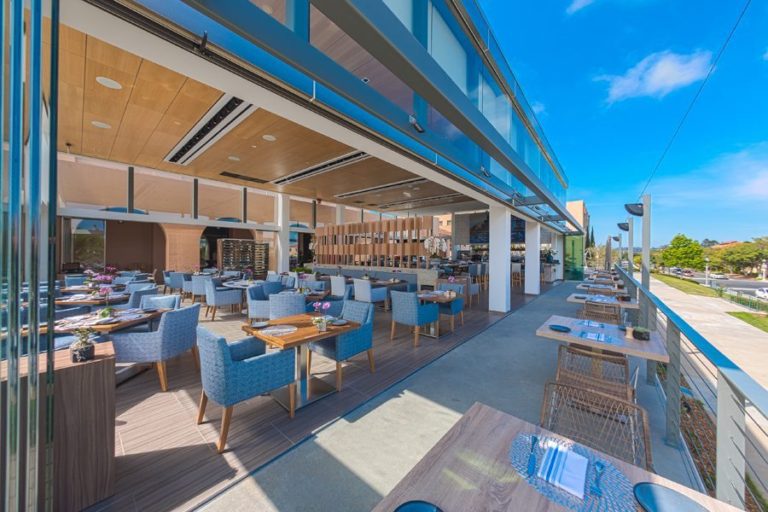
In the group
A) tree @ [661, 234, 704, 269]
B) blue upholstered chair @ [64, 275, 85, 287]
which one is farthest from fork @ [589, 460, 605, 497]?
tree @ [661, 234, 704, 269]

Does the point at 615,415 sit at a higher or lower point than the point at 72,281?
lower

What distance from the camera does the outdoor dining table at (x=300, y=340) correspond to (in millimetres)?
2600

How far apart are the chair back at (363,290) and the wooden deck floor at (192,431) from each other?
2538mm

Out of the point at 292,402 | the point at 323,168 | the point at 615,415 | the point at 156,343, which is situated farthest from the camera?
the point at 323,168

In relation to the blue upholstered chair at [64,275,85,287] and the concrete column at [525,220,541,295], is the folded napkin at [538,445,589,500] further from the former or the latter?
the blue upholstered chair at [64,275,85,287]

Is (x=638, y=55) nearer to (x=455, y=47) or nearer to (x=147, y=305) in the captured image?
(x=455, y=47)

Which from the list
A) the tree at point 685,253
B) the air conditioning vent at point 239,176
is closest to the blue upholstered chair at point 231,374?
the air conditioning vent at point 239,176

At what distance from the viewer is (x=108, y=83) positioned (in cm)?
365

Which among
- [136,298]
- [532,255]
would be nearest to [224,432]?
[136,298]

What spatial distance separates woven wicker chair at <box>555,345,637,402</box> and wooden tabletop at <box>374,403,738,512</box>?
3.17 feet

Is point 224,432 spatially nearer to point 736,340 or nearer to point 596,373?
point 596,373

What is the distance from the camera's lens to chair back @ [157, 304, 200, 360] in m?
3.06

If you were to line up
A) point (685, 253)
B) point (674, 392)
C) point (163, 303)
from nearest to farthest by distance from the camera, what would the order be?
point (674, 392), point (163, 303), point (685, 253)

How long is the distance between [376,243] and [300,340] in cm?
723
